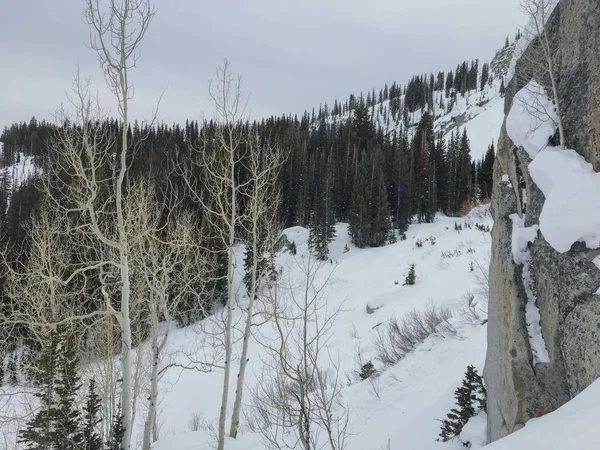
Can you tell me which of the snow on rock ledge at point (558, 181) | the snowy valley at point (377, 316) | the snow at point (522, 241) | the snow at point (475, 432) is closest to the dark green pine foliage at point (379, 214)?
the snowy valley at point (377, 316)

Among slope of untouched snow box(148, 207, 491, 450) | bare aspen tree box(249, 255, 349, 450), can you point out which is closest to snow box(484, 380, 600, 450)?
bare aspen tree box(249, 255, 349, 450)

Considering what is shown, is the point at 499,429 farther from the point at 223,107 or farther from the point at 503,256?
the point at 223,107

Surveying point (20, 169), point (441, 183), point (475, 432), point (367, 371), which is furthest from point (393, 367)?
point (20, 169)

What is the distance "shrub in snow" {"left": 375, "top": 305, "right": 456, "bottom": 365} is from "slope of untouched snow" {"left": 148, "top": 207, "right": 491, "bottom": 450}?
43 centimetres

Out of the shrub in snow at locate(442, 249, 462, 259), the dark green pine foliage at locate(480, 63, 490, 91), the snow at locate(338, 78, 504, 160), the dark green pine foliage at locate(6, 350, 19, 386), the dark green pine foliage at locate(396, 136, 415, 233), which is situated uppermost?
the dark green pine foliage at locate(480, 63, 490, 91)

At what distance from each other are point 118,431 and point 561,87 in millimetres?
10723

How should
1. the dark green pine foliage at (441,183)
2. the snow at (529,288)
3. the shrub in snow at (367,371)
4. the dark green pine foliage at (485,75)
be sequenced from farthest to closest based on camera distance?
the dark green pine foliage at (485,75) → the dark green pine foliage at (441,183) → the shrub in snow at (367,371) → the snow at (529,288)

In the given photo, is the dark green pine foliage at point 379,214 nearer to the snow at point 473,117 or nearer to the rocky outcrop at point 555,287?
the rocky outcrop at point 555,287

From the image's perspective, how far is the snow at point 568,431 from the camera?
7.15 ft

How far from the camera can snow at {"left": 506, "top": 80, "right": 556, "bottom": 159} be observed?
4.71 meters

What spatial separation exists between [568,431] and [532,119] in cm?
411

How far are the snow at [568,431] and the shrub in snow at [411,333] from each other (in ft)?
29.5

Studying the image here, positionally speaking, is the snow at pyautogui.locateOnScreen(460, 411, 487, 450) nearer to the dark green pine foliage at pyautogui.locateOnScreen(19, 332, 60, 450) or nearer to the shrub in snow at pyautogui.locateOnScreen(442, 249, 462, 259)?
the dark green pine foliage at pyautogui.locateOnScreen(19, 332, 60, 450)

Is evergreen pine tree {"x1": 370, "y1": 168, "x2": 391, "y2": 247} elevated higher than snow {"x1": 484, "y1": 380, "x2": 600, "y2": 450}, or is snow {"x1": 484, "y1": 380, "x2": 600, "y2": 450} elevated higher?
evergreen pine tree {"x1": 370, "y1": 168, "x2": 391, "y2": 247}
